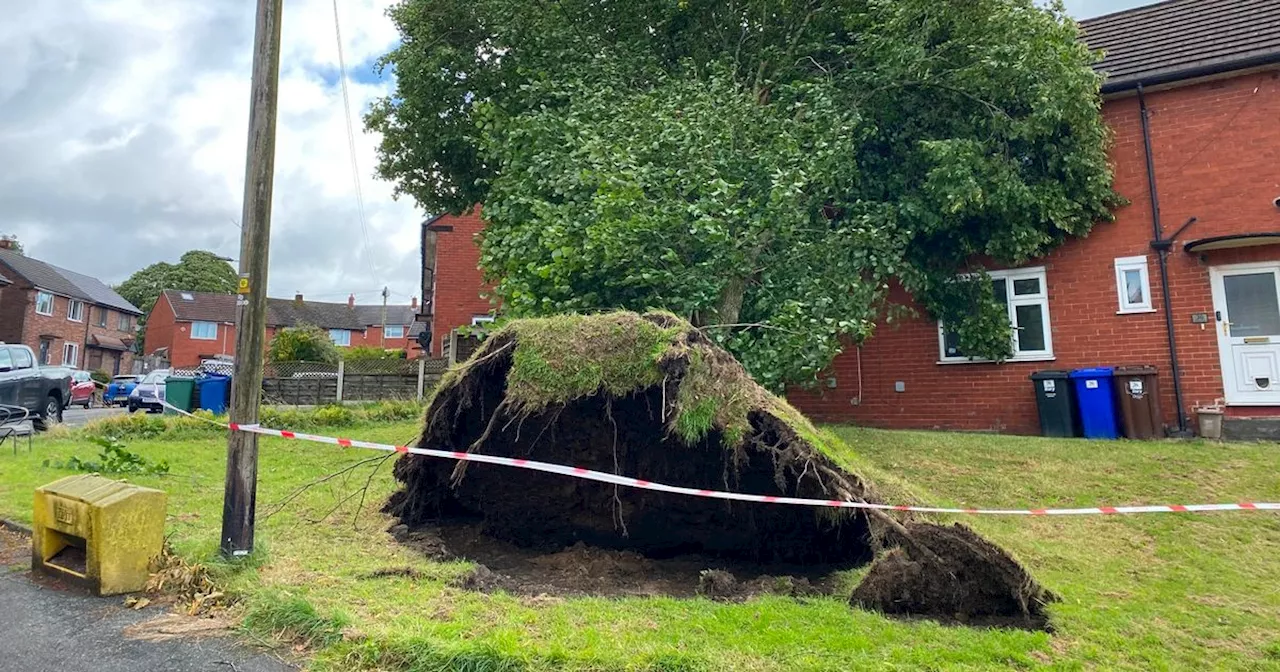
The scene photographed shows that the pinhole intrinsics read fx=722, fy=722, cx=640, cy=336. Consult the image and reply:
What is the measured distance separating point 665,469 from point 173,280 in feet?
251

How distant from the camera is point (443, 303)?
86.1 feet

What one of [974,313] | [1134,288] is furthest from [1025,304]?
[1134,288]

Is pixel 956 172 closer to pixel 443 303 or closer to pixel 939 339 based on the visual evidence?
pixel 939 339

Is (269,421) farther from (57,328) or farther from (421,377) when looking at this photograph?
(57,328)

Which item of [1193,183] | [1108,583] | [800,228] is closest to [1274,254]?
[1193,183]

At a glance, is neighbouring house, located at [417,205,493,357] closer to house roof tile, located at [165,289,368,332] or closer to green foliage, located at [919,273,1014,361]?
green foliage, located at [919,273,1014,361]

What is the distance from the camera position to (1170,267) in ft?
37.4

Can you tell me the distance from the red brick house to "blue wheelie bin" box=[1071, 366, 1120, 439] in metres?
0.96

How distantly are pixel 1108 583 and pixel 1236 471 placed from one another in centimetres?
450

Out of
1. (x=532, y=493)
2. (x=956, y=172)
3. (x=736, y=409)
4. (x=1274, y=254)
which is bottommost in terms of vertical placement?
(x=532, y=493)

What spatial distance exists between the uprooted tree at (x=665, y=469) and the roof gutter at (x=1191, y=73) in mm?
9960

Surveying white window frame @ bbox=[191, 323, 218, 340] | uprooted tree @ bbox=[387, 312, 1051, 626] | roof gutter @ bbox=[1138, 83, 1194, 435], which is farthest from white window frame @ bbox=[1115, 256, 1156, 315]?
white window frame @ bbox=[191, 323, 218, 340]

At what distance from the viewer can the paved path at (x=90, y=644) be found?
369 centimetres

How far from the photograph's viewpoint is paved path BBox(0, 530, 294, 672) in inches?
145
